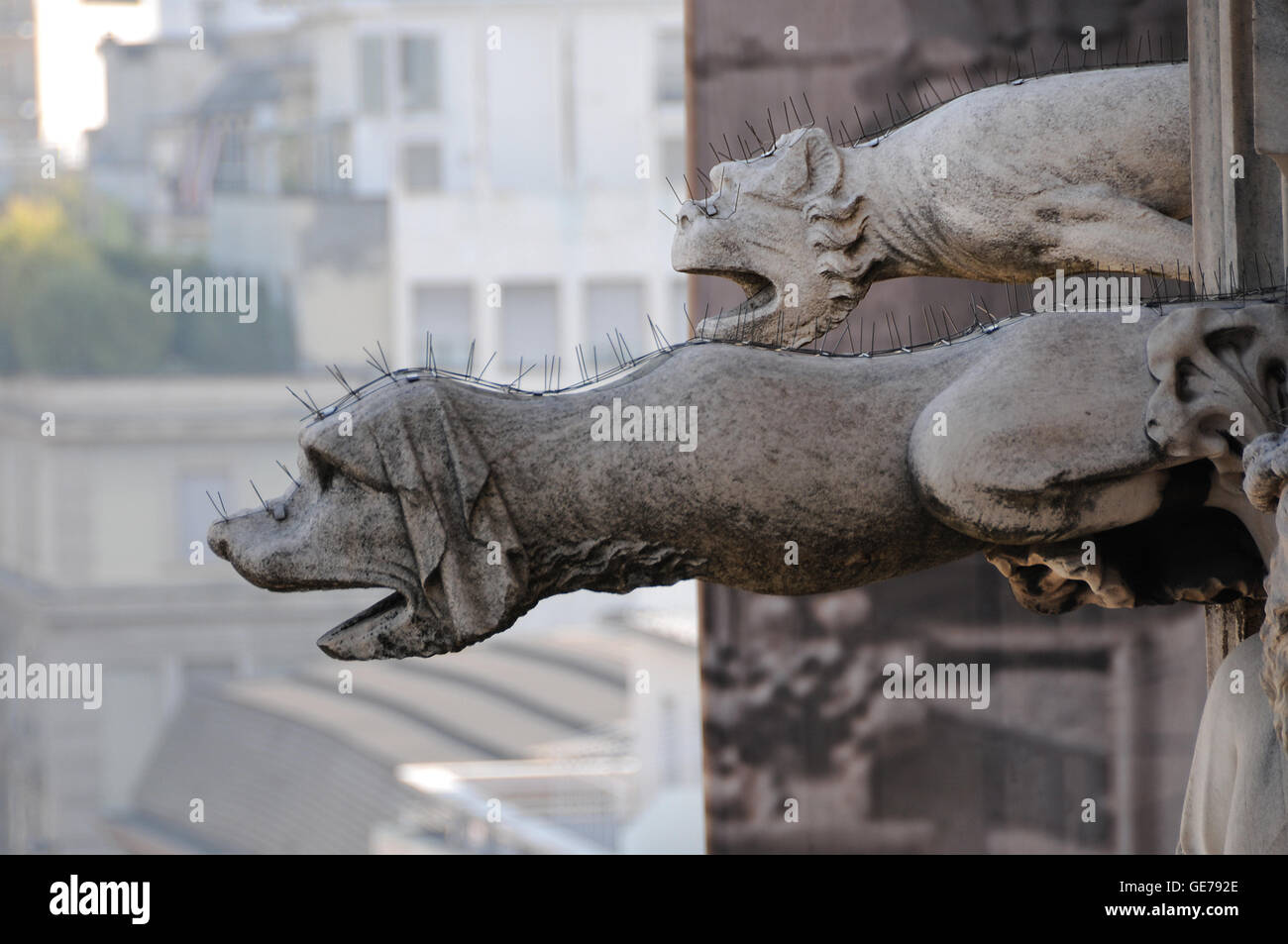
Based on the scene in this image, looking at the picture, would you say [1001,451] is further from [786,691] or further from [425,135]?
[425,135]

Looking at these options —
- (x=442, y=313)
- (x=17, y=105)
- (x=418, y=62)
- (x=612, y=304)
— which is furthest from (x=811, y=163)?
(x=17, y=105)

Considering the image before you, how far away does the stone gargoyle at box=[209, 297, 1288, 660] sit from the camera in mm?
2164

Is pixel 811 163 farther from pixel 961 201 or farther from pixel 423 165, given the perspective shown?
pixel 423 165

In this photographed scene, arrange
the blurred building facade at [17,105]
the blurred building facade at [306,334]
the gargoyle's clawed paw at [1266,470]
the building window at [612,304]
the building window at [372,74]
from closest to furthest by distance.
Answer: the gargoyle's clawed paw at [1266,470] → the blurred building facade at [306,334] → the building window at [612,304] → the building window at [372,74] → the blurred building facade at [17,105]

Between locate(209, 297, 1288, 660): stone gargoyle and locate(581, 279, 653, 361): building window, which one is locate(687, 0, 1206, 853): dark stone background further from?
locate(581, 279, 653, 361): building window

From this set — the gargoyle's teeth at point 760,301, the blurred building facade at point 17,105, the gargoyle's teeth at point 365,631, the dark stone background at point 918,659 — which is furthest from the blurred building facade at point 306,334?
the gargoyle's teeth at point 365,631

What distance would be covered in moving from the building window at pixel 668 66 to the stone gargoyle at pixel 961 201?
3775cm

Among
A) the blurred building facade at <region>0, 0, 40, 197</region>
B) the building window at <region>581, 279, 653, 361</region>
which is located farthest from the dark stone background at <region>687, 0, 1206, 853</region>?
the blurred building facade at <region>0, 0, 40, 197</region>

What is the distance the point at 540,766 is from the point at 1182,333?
102 ft

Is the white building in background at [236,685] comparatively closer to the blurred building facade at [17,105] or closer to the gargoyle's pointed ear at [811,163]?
the blurred building facade at [17,105]

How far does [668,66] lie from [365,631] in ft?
127

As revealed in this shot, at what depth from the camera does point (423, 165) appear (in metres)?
42.5

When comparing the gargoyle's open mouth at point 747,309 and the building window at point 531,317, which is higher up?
the building window at point 531,317

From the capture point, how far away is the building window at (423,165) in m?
42.1
